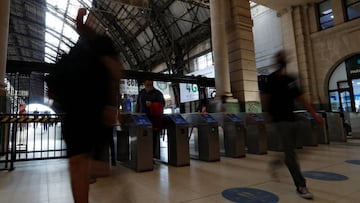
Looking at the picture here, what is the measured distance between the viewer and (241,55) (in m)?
8.31

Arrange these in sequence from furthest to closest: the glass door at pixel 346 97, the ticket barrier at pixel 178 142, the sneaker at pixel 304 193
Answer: the glass door at pixel 346 97 → the ticket barrier at pixel 178 142 → the sneaker at pixel 304 193

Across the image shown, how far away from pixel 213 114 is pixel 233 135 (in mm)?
835

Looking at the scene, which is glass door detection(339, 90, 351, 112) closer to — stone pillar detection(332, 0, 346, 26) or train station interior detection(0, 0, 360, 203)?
train station interior detection(0, 0, 360, 203)

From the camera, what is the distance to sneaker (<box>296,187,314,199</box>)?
2580mm

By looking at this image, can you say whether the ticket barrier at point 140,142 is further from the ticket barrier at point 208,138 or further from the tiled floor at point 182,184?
the ticket barrier at point 208,138

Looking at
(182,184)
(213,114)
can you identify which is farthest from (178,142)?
(213,114)

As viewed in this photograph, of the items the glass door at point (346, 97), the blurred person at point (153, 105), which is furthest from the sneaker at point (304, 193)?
the glass door at point (346, 97)

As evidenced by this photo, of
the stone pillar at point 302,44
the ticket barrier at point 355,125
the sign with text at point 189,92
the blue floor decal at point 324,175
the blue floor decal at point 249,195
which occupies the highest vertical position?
the stone pillar at point 302,44

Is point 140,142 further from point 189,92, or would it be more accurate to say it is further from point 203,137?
point 189,92

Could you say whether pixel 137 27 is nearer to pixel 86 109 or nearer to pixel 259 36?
pixel 259 36

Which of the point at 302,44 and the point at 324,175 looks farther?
the point at 302,44

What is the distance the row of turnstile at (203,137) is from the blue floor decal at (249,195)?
4.41ft

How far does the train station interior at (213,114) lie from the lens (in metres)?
3.10

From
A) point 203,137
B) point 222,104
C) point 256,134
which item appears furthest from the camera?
point 222,104
